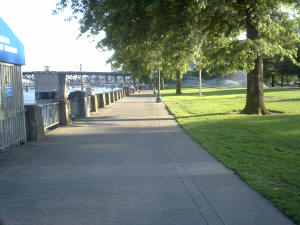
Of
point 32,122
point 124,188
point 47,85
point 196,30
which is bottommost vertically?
point 124,188

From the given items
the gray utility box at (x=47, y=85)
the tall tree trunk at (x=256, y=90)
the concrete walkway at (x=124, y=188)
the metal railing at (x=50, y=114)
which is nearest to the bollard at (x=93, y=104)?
the metal railing at (x=50, y=114)

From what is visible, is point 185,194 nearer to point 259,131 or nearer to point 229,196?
point 229,196

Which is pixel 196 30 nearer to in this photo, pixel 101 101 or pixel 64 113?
pixel 64 113

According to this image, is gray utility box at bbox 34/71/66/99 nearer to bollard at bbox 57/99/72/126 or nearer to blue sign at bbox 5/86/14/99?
bollard at bbox 57/99/72/126

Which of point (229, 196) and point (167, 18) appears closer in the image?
point (229, 196)

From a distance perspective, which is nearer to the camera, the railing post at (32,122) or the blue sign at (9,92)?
the blue sign at (9,92)

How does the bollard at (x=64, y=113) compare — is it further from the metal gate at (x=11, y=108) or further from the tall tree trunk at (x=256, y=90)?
the tall tree trunk at (x=256, y=90)

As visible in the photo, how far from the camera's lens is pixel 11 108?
896 centimetres

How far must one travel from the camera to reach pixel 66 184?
18.9ft

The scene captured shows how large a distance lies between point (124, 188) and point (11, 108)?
16.4 feet

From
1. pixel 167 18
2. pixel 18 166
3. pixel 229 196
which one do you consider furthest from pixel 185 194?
pixel 167 18

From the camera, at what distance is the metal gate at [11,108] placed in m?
8.49

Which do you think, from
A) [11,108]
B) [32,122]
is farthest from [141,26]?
[11,108]

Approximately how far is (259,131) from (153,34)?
594 cm
